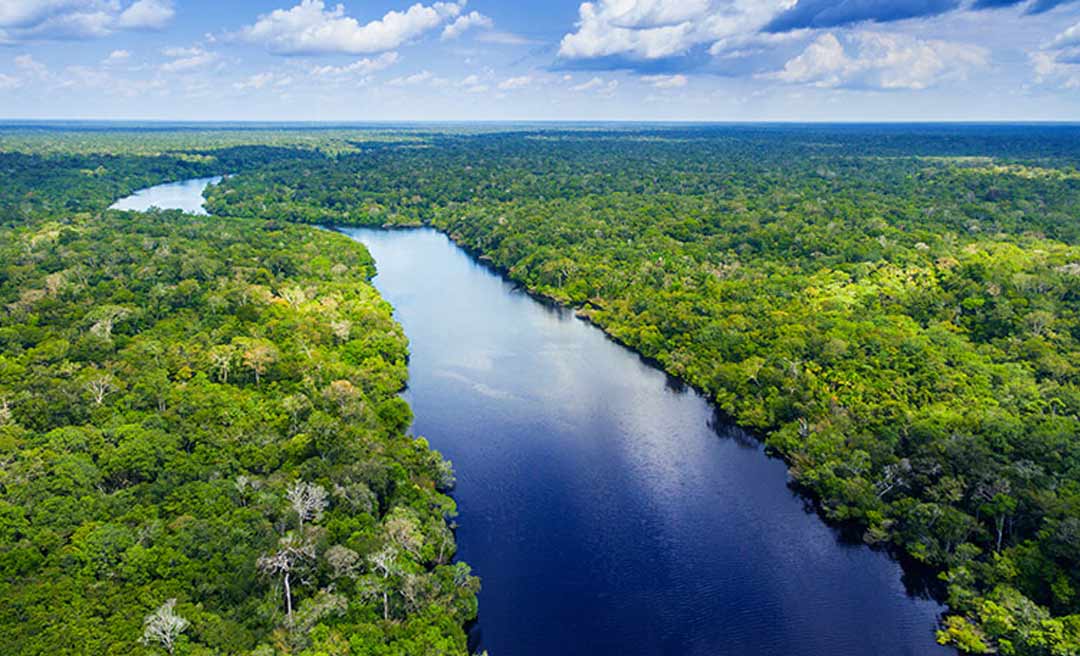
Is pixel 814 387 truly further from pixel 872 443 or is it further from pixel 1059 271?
pixel 1059 271

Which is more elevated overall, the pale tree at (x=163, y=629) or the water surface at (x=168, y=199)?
the water surface at (x=168, y=199)

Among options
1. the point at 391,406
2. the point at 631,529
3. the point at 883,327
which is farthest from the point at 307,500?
the point at 883,327

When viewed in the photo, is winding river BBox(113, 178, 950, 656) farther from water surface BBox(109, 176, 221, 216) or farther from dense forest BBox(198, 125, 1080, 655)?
water surface BBox(109, 176, 221, 216)

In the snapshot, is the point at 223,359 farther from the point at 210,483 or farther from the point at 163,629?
the point at 163,629

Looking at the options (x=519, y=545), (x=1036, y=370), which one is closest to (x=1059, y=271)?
(x=1036, y=370)

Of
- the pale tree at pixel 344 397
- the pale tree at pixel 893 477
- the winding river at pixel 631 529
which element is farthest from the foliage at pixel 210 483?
the pale tree at pixel 893 477

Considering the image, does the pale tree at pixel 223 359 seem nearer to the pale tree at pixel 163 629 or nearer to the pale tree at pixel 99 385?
the pale tree at pixel 99 385

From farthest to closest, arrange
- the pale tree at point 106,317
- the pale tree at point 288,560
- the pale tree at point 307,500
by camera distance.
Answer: the pale tree at point 106,317, the pale tree at point 307,500, the pale tree at point 288,560
